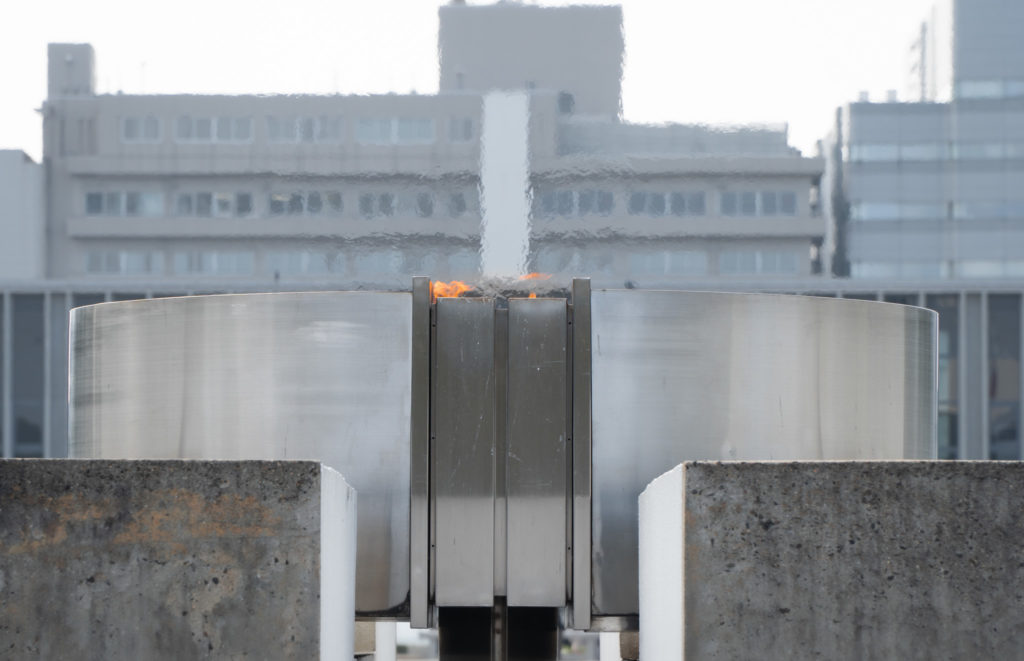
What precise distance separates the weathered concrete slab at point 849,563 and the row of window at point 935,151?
44.7m

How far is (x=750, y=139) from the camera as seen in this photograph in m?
21.9

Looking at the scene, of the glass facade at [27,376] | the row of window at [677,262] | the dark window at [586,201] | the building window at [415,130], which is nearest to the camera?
the row of window at [677,262]

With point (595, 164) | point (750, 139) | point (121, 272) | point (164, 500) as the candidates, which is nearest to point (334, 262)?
point (595, 164)

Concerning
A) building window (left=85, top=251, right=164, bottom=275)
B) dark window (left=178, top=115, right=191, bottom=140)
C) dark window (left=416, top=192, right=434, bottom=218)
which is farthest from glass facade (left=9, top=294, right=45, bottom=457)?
dark window (left=416, top=192, right=434, bottom=218)

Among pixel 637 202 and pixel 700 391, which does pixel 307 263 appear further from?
pixel 700 391

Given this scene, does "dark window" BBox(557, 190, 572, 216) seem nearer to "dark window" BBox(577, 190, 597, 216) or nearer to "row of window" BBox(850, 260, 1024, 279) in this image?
"dark window" BBox(577, 190, 597, 216)

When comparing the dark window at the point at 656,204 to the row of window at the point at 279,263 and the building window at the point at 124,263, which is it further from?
Result: the building window at the point at 124,263

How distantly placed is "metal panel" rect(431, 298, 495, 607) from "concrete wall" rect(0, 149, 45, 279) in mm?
36527

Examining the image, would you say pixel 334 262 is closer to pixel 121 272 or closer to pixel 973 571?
pixel 973 571

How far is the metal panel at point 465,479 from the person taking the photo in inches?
279

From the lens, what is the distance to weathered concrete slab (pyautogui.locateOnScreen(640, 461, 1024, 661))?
16.3ft

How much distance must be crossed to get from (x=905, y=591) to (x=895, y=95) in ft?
159

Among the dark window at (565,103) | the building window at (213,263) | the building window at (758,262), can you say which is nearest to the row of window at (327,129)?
the dark window at (565,103)

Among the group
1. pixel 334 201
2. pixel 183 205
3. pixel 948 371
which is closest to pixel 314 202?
pixel 334 201
